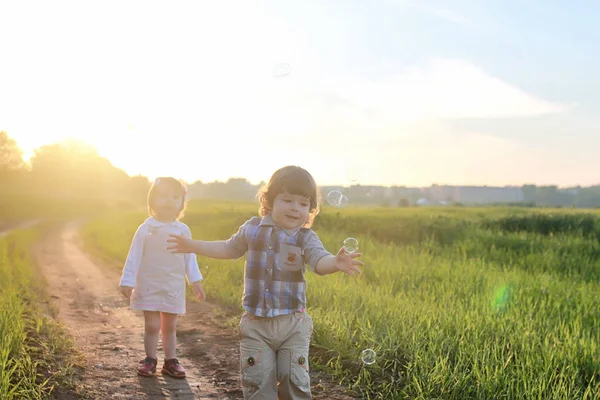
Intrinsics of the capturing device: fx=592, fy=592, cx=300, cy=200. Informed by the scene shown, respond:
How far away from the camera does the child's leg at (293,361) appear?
3.95 metres

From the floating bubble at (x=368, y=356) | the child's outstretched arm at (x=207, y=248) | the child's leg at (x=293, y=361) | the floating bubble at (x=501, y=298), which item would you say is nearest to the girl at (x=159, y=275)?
the child's outstretched arm at (x=207, y=248)

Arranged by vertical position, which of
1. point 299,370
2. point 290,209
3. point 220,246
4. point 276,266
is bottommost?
point 299,370

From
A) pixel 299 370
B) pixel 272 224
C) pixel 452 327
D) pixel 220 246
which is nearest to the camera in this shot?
pixel 299 370

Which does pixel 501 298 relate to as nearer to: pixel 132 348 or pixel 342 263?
pixel 132 348

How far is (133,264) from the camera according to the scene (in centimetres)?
573

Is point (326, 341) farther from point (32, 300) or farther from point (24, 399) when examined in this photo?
point (32, 300)

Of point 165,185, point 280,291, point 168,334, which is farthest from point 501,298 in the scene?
point 280,291

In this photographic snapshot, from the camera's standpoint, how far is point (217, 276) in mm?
11656

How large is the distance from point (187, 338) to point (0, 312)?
2.15m

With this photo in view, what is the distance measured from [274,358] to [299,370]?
189mm

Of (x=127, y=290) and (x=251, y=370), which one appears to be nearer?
(x=251, y=370)

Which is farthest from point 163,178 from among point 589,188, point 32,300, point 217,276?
point 589,188

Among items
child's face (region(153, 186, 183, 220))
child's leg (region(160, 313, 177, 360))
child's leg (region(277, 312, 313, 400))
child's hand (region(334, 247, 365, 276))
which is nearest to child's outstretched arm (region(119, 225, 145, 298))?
child's face (region(153, 186, 183, 220))

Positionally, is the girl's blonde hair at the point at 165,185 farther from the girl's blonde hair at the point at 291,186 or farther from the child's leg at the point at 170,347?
the girl's blonde hair at the point at 291,186
